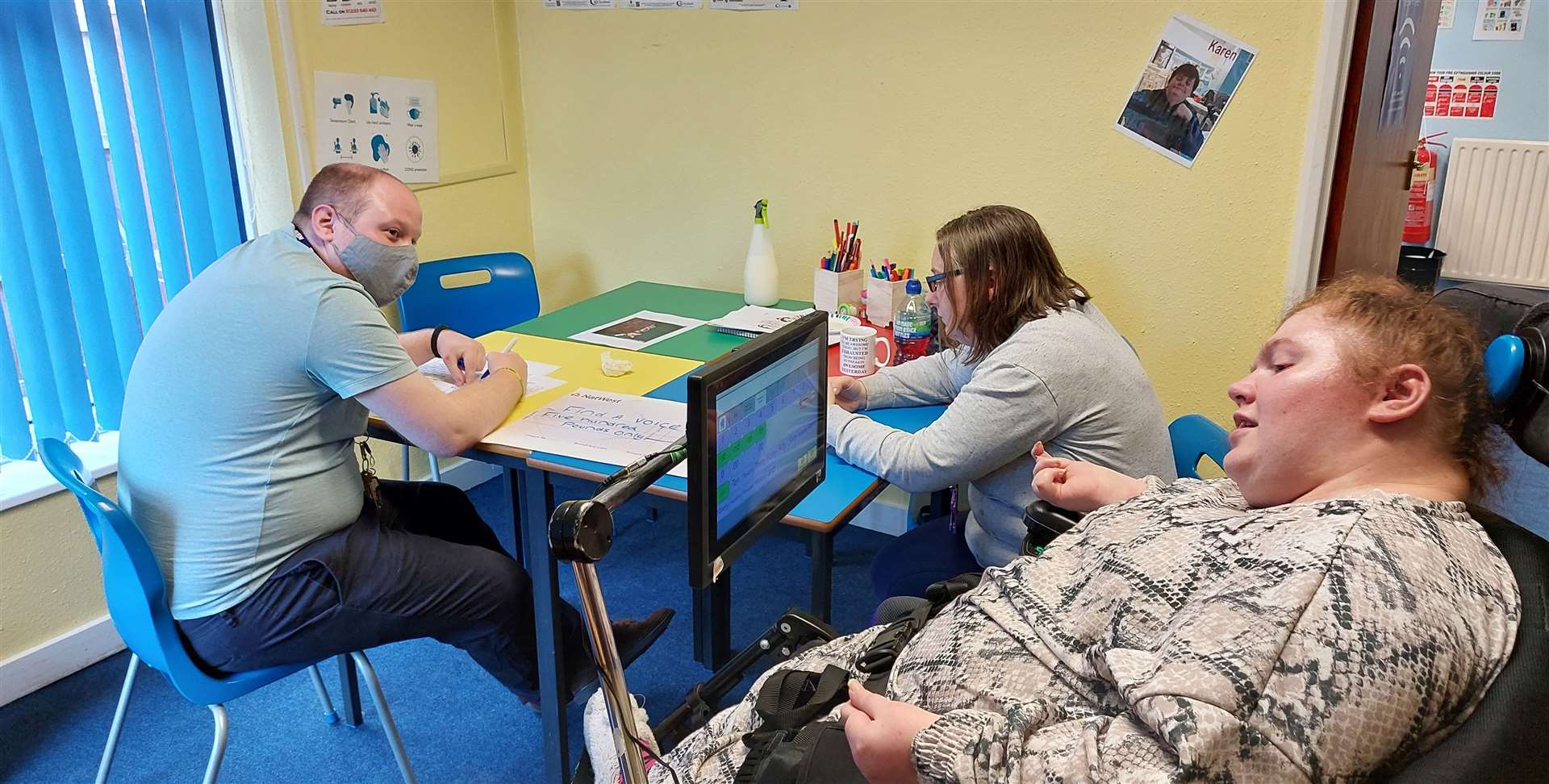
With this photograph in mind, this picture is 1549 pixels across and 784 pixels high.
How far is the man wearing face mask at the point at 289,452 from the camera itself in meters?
1.71

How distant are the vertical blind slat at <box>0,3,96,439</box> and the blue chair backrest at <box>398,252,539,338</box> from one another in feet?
2.54

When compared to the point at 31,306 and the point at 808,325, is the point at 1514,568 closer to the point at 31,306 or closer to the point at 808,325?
the point at 808,325

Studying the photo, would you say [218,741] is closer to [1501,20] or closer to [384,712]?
[384,712]

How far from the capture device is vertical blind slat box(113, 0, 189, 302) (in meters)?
2.40

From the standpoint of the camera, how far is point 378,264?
1.90 m

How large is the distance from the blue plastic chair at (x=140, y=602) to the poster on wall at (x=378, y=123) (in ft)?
4.30

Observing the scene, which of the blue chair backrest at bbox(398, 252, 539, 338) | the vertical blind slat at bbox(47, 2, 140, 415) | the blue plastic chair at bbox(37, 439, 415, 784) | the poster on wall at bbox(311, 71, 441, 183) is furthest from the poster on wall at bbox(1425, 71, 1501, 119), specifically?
the blue plastic chair at bbox(37, 439, 415, 784)

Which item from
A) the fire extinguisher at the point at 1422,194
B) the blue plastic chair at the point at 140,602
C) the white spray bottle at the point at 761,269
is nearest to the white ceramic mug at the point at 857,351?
the white spray bottle at the point at 761,269

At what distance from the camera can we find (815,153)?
2.95 meters

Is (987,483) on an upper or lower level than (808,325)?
lower

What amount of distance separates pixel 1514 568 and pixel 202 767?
2.19 metres

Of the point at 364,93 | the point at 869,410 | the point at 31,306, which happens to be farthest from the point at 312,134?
the point at 869,410

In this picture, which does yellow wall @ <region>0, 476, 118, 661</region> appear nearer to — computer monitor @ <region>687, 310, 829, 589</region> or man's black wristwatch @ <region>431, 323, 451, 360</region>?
man's black wristwatch @ <region>431, 323, 451, 360</region>

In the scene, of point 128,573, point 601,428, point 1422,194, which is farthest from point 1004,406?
point 1422,194
